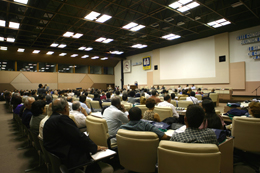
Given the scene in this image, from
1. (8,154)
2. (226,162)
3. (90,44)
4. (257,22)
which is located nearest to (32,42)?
(90,44)

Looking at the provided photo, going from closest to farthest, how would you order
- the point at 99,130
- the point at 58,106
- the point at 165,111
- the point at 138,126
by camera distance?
the point at 58,106 → the point at 138,126 → the point at 99,130 → the point at 165,111

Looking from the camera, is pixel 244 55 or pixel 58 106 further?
pixel 244 55

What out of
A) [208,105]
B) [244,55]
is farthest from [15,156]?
[244,55]

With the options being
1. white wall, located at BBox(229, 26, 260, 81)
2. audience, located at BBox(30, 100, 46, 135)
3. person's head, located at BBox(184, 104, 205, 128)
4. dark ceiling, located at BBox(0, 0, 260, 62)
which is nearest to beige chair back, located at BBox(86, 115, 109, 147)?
audience, located at BBox(30, 100, 46, 135)

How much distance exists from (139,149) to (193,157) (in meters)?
0.68

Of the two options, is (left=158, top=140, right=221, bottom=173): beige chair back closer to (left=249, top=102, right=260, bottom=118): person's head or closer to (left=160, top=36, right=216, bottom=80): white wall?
(left=249, top=102, right=260, bottom=118): person's head

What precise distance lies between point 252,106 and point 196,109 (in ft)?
5.71

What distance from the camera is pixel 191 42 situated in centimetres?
1455

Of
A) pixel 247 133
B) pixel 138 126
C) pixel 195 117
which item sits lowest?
pixel 247 133

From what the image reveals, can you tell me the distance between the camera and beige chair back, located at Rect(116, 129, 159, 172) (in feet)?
5.78

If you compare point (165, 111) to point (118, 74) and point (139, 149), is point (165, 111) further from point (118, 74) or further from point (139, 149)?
point (118, 74)

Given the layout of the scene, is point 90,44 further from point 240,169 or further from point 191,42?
point 240,169

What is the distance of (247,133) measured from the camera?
8.18ft

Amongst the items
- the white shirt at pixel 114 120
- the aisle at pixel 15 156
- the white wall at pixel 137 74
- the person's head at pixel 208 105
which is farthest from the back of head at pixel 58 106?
the white wall at pixel 137 74
